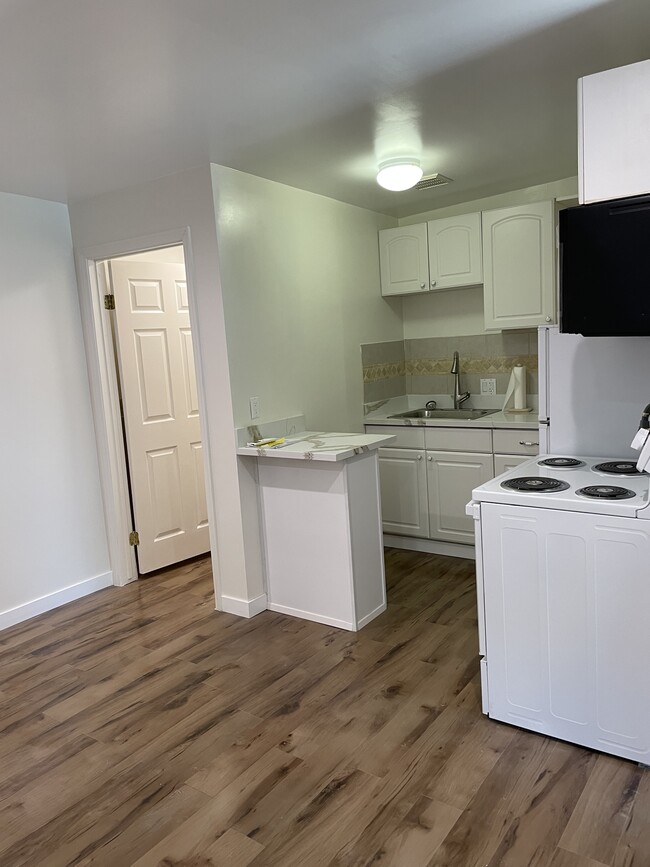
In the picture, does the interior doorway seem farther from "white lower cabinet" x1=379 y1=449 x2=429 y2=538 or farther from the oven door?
the oven door

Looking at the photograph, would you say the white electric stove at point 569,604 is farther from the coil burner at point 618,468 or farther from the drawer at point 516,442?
the drawer at point 516,442

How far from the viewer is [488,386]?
14.8 feet

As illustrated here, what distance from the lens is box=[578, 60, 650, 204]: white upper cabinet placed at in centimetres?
196

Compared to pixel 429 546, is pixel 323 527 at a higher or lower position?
higher

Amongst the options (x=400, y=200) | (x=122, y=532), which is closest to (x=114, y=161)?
(x=400, y=200)

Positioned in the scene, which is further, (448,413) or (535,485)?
(448,413)

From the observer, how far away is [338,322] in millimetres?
4109

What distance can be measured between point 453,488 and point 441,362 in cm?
116

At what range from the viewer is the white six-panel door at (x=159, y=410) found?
4.02 metres

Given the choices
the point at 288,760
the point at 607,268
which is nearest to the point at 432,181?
the point at 607,268

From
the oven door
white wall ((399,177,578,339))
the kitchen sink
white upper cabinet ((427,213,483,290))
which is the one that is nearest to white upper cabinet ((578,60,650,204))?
the oven door

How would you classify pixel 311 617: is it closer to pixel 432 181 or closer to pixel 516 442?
pixel 516 442

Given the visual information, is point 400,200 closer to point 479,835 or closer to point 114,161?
point 114,161

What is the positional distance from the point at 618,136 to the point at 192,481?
131 inches
